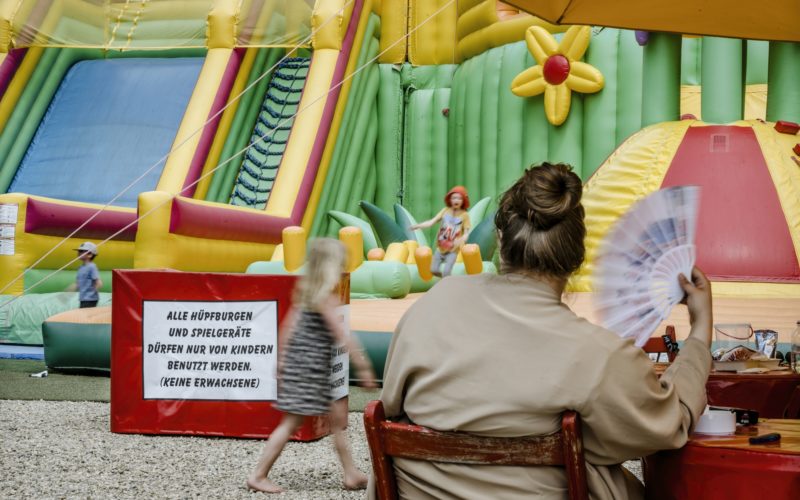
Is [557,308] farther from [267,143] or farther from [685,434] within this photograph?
[267,143]

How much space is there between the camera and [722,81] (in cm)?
649

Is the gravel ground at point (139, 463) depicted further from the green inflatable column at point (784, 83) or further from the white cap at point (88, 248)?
the green inflatable column at point (784, 83)

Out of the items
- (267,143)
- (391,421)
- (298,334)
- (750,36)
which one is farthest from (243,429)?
(267,143)

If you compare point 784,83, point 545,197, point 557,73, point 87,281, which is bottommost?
point 87,281

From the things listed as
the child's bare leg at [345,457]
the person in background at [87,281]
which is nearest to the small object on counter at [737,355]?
the child's bare leg at [345,457]

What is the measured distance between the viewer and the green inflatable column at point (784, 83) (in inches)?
257

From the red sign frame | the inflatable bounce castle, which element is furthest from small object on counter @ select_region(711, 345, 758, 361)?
the inflatable bounce castle

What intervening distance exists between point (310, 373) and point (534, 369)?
2415 mm

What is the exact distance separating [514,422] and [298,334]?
2438 millimetres

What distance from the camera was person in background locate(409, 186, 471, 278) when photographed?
7.75 m

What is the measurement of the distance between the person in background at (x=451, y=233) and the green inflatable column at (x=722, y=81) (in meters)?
2.01

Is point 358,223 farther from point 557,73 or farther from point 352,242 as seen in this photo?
point 352,242

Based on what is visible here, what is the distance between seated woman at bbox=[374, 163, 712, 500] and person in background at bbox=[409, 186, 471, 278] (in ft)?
19.8

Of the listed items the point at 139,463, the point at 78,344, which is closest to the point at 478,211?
the point at 78,344
